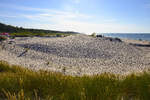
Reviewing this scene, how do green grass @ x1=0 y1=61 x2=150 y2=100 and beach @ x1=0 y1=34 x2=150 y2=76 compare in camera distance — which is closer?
green grass @ x1=0 y1=61 x2=150 y2=100

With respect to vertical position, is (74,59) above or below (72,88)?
below

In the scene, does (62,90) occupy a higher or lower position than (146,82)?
lower

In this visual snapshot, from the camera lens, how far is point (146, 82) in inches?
110

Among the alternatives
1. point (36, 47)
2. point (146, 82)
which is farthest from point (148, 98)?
point (36, 47)

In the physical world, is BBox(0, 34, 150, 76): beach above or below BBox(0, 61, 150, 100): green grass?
below

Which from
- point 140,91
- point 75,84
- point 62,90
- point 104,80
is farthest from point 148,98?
point 62,90

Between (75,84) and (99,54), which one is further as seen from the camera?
(99,54)

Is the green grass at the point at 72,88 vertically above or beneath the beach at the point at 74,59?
above

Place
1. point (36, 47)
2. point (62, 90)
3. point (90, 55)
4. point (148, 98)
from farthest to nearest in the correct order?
point (36, 47) < point (90, 55) < point (62, 90) < point (148, 98)

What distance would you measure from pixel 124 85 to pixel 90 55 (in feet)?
26.7

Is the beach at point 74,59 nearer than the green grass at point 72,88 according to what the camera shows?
No

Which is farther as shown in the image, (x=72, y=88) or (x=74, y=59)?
(x=74, y=59)

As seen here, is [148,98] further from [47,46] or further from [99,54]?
[47,46]

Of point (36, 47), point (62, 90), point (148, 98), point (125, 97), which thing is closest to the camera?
point (148, 98)
